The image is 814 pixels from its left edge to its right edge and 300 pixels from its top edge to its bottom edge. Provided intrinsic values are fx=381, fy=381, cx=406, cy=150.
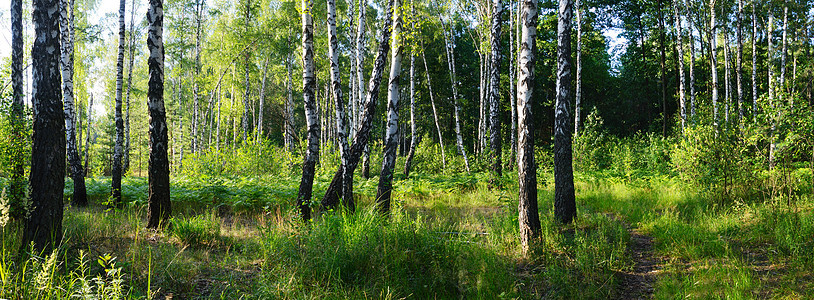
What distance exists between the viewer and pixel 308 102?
6.73m

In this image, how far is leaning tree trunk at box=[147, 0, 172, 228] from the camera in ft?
19.5

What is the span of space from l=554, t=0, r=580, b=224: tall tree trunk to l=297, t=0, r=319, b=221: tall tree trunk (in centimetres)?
422

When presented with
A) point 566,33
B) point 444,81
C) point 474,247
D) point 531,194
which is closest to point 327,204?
point 474,247

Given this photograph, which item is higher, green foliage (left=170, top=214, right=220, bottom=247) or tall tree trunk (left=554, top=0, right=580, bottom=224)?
tall tree trunk (left=554, top=0, right=580, bottom=224)

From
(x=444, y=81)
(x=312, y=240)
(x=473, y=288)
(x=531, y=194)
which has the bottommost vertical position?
(x=473, y=288)

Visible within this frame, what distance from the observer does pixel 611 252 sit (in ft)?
16.1

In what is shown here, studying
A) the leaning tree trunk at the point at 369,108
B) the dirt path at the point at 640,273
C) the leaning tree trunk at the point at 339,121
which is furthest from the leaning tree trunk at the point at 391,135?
the dirt path at the point at 640,273

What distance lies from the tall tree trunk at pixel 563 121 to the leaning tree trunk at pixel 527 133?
4.51 ft

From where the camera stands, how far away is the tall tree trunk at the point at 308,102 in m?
6.71

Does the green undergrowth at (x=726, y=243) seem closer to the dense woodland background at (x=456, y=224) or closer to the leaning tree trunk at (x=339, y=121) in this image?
the dense woodland background at (x=456, y=224)

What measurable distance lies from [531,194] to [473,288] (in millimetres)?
1718

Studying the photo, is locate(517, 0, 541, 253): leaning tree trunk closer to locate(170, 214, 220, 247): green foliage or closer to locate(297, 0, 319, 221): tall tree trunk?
locate(297, 0, 319, 221): tall tree trunk

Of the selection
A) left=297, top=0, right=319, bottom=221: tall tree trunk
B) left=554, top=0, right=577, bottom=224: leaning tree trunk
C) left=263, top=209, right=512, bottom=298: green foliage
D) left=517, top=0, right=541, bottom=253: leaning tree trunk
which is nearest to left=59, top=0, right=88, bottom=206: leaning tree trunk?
left=297, top=0, right=319, bottom=221: tall tree trunk

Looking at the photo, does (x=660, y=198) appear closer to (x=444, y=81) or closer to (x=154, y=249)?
(x=154, y=249)
